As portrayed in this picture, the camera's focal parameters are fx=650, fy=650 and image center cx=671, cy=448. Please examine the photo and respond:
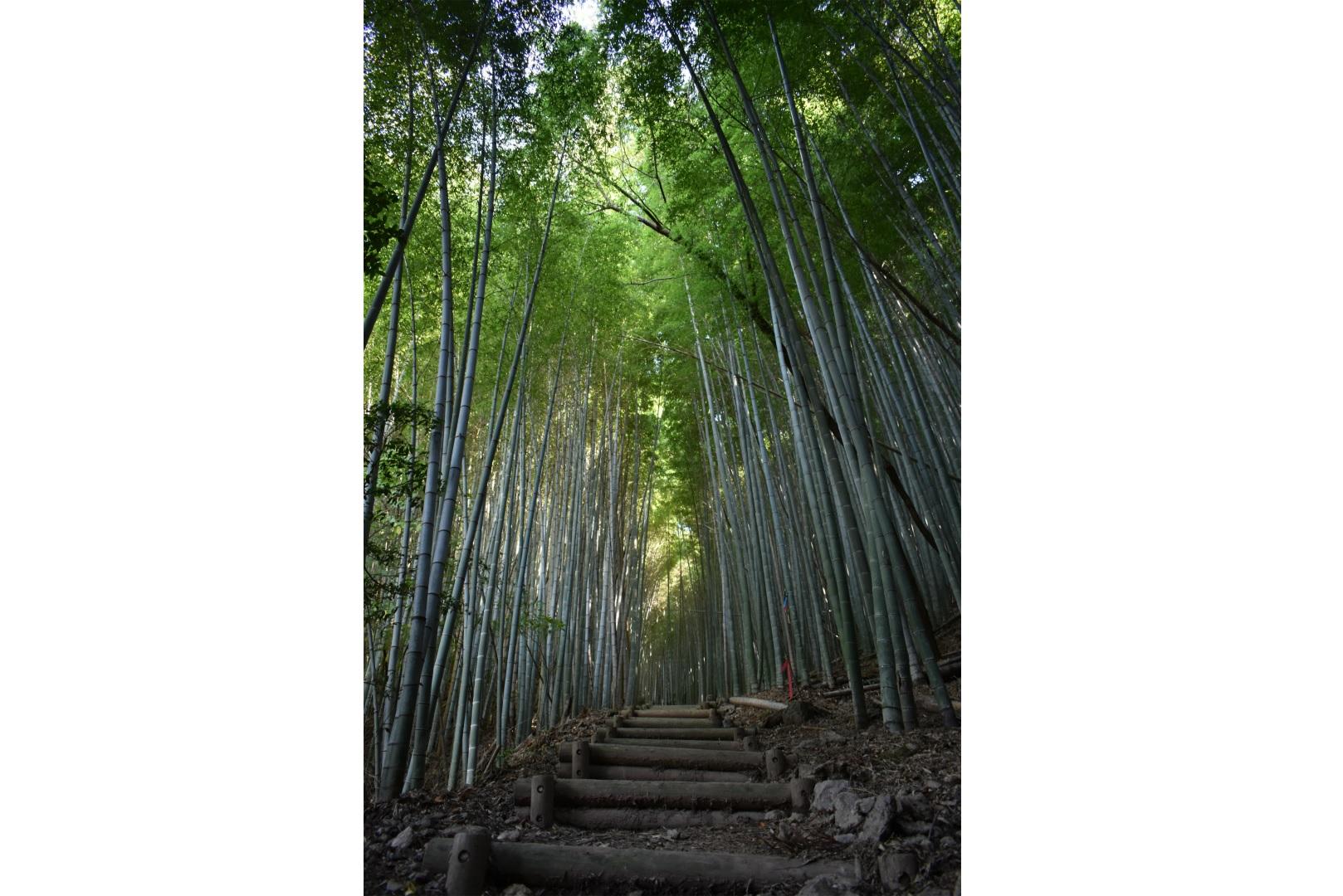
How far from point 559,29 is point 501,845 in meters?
2.17

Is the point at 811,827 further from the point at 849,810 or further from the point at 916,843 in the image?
the point at 916,843

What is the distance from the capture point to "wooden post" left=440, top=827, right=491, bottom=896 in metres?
1.09

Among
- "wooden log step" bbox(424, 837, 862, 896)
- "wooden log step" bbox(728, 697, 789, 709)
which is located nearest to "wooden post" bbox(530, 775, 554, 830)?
"wooden log step" bbox(424, 837, 862, 896)

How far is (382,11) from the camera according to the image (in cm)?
164

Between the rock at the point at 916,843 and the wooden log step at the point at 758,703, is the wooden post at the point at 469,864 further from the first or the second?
the wooden log step at the point at 758,703

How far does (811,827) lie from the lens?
4.51 feet

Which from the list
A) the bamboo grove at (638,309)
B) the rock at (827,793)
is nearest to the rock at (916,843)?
the rock at (827,793)

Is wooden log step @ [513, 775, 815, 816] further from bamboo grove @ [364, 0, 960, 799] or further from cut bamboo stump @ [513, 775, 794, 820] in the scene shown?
bamboo grove @ [364, 0, 960, 799]

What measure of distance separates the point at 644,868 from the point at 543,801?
0.68 m
